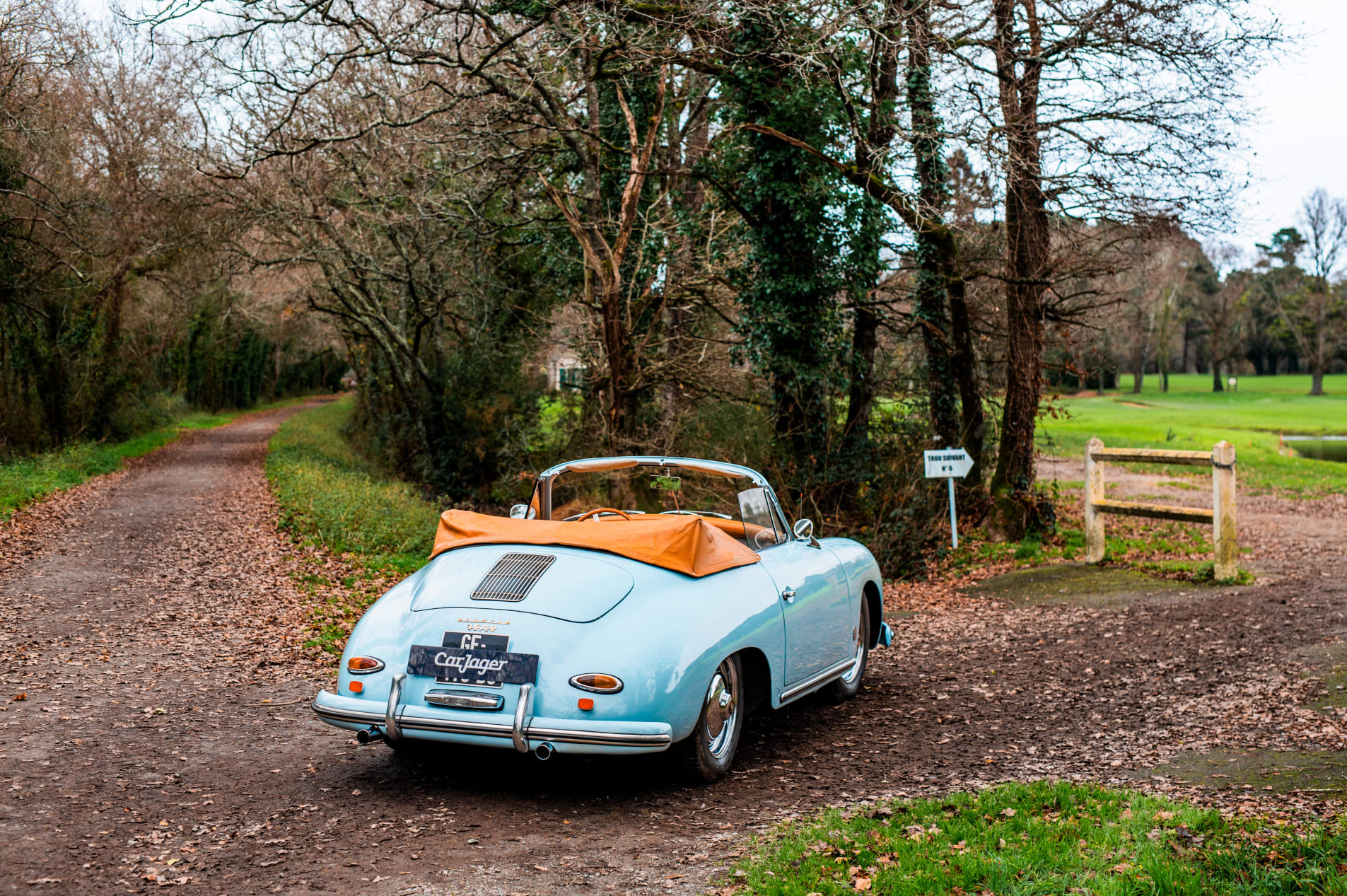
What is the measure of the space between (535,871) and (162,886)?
1.34m

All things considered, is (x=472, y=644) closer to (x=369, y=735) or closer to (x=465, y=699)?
(x=465, y=699)

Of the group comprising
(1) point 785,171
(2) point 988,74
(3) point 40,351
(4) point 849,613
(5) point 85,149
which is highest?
(5) point 85,149

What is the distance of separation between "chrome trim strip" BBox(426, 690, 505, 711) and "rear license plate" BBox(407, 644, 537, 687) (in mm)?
50

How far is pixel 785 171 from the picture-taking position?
1555 centimetres

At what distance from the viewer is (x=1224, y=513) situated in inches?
428

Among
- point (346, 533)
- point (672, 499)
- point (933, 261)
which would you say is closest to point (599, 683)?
point (672, 499)

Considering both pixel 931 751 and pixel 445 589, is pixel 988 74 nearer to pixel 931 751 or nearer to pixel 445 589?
pixel 931 751

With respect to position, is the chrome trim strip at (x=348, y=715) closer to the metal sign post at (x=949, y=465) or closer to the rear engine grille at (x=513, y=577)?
the rear engine grille at (x=513, y=577)

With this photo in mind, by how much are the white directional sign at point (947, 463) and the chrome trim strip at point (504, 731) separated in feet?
32.3

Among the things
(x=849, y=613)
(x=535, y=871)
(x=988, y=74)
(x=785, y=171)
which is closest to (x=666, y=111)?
(x=785, y=171)

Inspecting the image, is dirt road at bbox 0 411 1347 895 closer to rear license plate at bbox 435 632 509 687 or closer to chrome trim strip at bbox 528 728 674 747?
chrome trim strip at bbox 528 728 674 747

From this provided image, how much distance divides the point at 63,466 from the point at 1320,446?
135 ft

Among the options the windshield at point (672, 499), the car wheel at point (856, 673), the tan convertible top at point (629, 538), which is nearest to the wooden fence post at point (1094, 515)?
the windshield at point (672, 499)

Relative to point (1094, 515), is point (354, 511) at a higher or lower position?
higher
